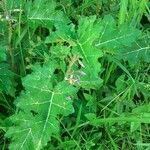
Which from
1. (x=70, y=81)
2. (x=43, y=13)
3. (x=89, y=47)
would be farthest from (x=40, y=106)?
(x=43, y=13)

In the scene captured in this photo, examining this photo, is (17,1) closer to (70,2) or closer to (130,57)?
(70,2)

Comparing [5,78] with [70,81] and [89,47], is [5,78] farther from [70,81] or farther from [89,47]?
[89,47]

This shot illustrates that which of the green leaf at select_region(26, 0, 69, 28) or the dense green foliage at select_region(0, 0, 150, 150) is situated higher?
the green leaf at select_region(26, 0, 69, 28)

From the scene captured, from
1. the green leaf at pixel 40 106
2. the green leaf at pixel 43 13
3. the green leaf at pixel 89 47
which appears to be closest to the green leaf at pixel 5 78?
the green leaf at pixel 40 106

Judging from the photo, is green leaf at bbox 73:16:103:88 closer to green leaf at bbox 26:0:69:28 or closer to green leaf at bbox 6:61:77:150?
green leaf at bbox 6:61:77:150

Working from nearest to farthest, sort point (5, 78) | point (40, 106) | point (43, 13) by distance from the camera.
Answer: point (40, 106) < point (5, 78) < point (43, 13)

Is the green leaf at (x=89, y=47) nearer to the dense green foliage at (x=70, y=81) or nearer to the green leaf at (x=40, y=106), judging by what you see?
the dense green foliage at (x=70, y=81)

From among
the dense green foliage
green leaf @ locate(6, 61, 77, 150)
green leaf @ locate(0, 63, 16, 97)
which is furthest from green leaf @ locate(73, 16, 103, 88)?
green leaf @ locate(0, 63, 16, 97)

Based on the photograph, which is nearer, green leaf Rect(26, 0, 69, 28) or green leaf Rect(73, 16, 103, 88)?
green leaf Rect(73, 16, 103, 88)
